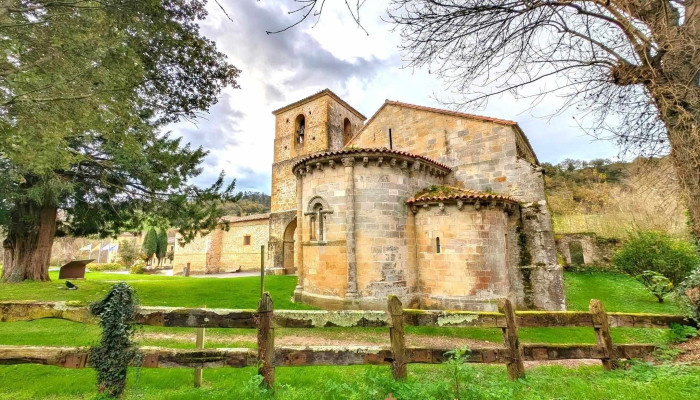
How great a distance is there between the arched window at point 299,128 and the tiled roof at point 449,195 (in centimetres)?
1737

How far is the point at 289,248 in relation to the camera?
22.9 meters

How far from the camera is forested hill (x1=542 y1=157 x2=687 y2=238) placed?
4594mm

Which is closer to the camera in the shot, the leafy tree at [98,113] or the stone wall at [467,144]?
the leafy tree at [98,113]

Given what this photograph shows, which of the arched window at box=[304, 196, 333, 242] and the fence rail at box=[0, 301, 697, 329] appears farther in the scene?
the arched window at box=[304, 196, 333, 242]

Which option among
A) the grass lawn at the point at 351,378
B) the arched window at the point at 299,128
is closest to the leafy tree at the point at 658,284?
the grass lawn at the point at 351,378

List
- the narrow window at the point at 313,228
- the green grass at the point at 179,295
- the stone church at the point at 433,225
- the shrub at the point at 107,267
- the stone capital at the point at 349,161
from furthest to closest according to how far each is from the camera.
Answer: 1. the shrub at the point at 107,267
2. the narrow window at the point at 313,228
3. the green grass at the point at 179,295
4. the stone capital at the point at 349,161
5. the stone church at the point at 433,225

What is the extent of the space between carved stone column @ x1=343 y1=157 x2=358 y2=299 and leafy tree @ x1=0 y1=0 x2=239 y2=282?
509cm

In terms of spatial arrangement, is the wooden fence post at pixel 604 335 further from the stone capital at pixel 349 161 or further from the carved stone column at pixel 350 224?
the stone capital at pixel 349 161

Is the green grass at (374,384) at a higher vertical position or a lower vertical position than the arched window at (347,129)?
lower

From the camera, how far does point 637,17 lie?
172 inches

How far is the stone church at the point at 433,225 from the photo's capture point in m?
9.48

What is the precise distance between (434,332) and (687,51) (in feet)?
25.7

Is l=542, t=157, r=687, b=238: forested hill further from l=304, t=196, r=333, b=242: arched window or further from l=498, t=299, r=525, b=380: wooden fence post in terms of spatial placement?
l=304, t=196, r=333, b=242: arched window

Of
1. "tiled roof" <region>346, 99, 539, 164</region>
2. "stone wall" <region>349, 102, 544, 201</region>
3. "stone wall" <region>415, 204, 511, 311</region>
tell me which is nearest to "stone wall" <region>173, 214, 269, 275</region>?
"tiled roof" <region>346, 99, 539, 164</region>
